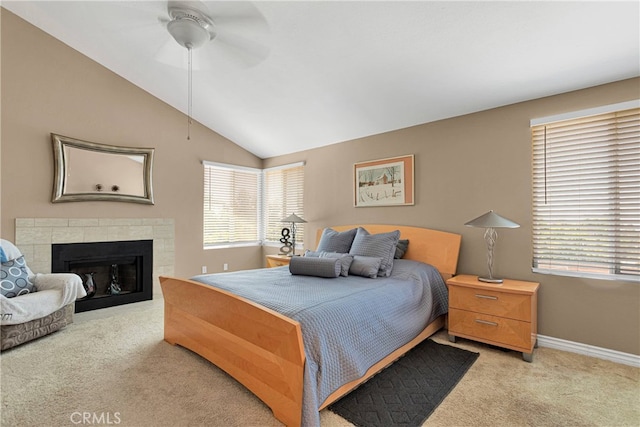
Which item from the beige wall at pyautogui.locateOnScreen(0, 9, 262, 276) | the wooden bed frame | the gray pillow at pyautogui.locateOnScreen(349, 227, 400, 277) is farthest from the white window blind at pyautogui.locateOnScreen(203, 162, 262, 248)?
the gray pillow at pyautogui.locateOnScreen(349, 227, 400, 277)

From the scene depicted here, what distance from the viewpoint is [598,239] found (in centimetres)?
260

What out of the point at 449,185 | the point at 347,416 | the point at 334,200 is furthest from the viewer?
the point at 334,200

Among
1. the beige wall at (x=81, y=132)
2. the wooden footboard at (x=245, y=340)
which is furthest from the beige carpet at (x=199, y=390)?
the beige wall at (x=81, y=132)

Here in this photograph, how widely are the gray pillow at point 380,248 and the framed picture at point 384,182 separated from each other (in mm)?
681

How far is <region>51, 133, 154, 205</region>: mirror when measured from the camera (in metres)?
3.51

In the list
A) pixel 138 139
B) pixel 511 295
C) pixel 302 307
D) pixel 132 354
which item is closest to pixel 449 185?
pixel 511 295

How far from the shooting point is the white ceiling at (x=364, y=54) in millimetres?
2154

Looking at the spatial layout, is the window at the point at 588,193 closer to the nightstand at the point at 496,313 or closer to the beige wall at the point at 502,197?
the beige wall at the point at 502,197

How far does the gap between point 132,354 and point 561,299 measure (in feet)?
12.2

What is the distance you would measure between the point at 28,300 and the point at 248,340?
→ 7.09 ft

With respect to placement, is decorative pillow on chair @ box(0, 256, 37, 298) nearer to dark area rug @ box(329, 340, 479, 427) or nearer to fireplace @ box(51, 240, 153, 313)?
fireplace @ box(51, 240, 153, 313)

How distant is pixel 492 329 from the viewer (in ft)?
8.63

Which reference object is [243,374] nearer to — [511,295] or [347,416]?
[347,416]
